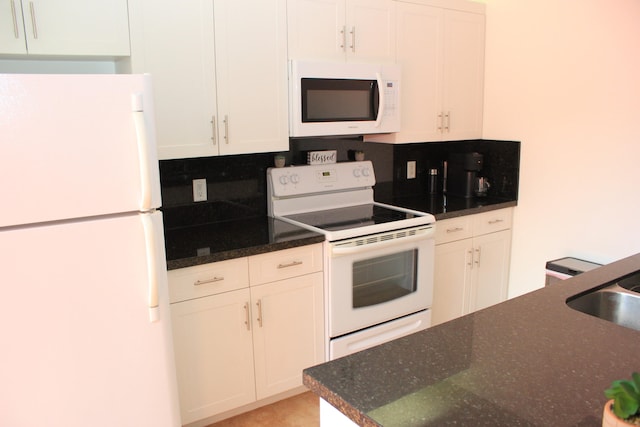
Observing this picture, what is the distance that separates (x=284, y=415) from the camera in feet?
8.72

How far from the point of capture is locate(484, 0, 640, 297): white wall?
9.46 ft

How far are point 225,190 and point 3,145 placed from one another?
1412mm

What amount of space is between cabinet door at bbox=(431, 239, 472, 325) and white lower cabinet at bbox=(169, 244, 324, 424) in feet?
2.90

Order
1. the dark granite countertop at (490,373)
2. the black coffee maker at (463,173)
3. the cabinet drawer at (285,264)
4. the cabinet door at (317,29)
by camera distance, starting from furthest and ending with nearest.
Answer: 1. the black coffee maker at (463,173)
2. the cabinet door at (317,29)
3. the cabinet drawer at (285,264)
4. the dark granite countertop at (490,373)

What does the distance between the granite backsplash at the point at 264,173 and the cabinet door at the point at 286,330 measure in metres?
0.65

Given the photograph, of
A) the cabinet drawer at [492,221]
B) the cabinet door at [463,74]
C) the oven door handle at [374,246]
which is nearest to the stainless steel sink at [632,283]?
the oven door handle at [374,246]

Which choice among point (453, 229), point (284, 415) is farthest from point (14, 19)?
point (453, 229)

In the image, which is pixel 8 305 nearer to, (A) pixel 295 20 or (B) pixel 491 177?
(A) pixel 295 20

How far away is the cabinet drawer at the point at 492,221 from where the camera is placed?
11.0 ft

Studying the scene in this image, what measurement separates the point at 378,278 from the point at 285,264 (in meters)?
0.57

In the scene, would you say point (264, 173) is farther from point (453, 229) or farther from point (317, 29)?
point (453, 229)

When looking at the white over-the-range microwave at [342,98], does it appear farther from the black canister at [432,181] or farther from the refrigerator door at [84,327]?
the refrigerator door at [84,327]

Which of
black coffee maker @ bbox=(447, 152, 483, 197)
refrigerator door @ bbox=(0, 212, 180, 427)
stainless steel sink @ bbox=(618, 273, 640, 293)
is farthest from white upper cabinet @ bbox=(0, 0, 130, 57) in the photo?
black coffee maker @ bbox=(447, 152, 483, 197)

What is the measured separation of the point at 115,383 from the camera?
6.37 feet
